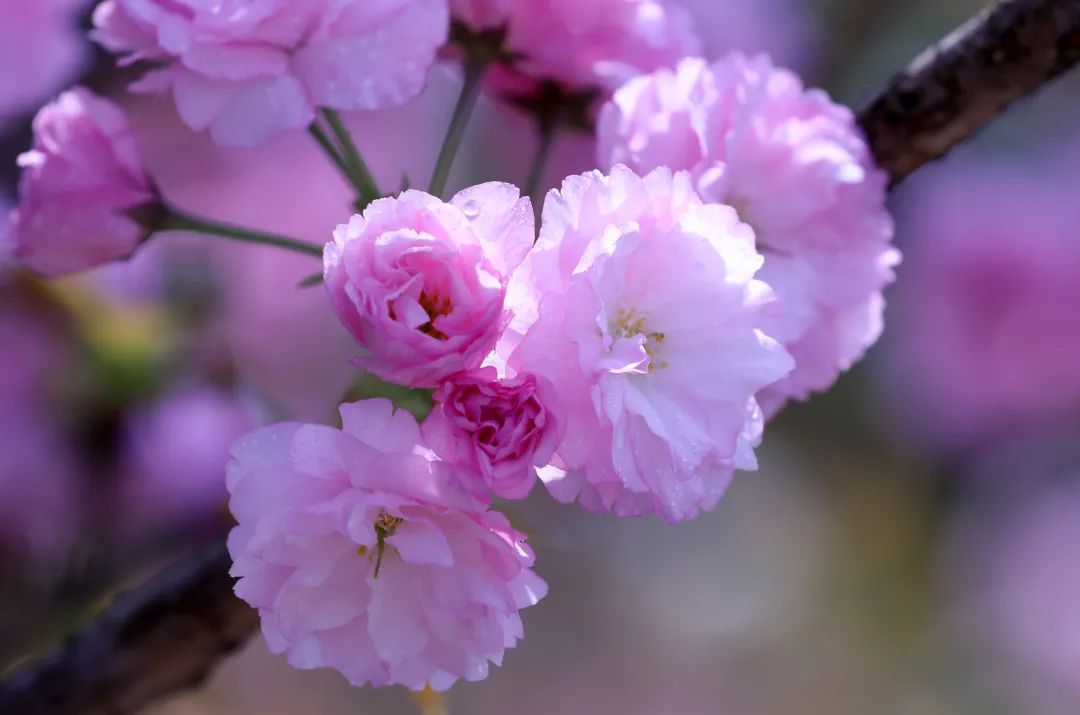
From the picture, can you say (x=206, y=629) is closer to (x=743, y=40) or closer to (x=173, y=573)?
(x=173, y=573)

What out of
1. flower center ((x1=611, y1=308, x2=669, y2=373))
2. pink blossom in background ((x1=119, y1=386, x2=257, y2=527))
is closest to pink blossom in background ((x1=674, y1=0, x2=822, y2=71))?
pink blossom in background ((x1=119, y1=386, x2=257, y2=527))

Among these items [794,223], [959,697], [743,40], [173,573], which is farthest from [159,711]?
[959,697]

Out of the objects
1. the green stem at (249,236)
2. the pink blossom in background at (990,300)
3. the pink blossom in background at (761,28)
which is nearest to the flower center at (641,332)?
the green stem at (249,236)

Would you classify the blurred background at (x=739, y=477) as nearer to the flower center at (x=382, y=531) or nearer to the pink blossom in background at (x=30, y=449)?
the pink blossom in background at (x=30, y=449)

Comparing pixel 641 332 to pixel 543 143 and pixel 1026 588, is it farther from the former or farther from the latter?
pixel 1026 588

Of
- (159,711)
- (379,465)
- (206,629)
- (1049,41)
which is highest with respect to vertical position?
(1049,41)

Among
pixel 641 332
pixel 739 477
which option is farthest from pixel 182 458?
pixel 739 477

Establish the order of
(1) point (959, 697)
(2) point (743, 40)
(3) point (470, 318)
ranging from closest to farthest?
1. (3) point (470, 318)
2. (2) point (743, 40)
3. (1) point (959, 697)

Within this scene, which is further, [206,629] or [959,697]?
[959,697]
